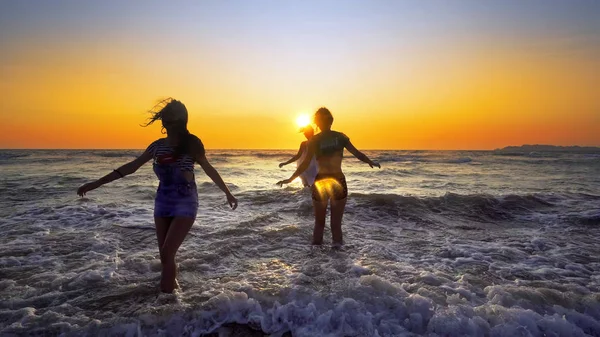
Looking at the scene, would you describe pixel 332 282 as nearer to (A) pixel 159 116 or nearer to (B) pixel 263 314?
(B) pixel 263 314

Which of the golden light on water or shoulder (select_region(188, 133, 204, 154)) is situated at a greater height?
shoulder (select_region(188, 133, 204, 154))

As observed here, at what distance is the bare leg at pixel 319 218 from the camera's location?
6.18m

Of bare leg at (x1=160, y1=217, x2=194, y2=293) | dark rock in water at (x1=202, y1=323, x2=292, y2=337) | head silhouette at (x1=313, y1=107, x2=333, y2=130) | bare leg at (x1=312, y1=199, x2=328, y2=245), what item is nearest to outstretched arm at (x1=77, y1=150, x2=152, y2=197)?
bare leg at (x1=160, y1=217, x2=194, y2=293)

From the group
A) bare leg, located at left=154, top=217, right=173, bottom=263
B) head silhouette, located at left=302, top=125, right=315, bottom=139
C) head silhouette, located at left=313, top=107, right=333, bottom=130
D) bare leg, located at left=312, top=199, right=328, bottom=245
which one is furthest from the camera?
head silhouette, located at left=302, top=125, right=315, bottom=139

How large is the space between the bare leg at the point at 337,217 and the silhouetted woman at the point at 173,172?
8.97ft

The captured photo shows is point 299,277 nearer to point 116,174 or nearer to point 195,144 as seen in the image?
point 195,144

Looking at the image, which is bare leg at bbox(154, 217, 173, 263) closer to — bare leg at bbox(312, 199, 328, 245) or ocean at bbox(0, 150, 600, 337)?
ocean at bbox(0, 150, 600, 337)

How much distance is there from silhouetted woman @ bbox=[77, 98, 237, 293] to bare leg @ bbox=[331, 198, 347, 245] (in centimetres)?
273

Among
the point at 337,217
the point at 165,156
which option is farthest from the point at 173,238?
the point at 337,217

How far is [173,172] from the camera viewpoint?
395 centimetres

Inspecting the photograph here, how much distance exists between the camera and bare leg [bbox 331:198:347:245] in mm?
6199

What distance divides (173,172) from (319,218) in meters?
3.12

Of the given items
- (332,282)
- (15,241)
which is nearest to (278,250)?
(332,282)

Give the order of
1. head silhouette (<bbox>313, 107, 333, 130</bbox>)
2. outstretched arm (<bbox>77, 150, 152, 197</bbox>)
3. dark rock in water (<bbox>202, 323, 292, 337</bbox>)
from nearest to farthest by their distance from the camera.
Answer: dark rock in water (<bbox>202, 323, 292, 337</bbox>), outstretched arm (<bbox>77, 150, 152, 197</bbox>), head silhouette (<bbox>313, 107, 333, 130</bbox>)
